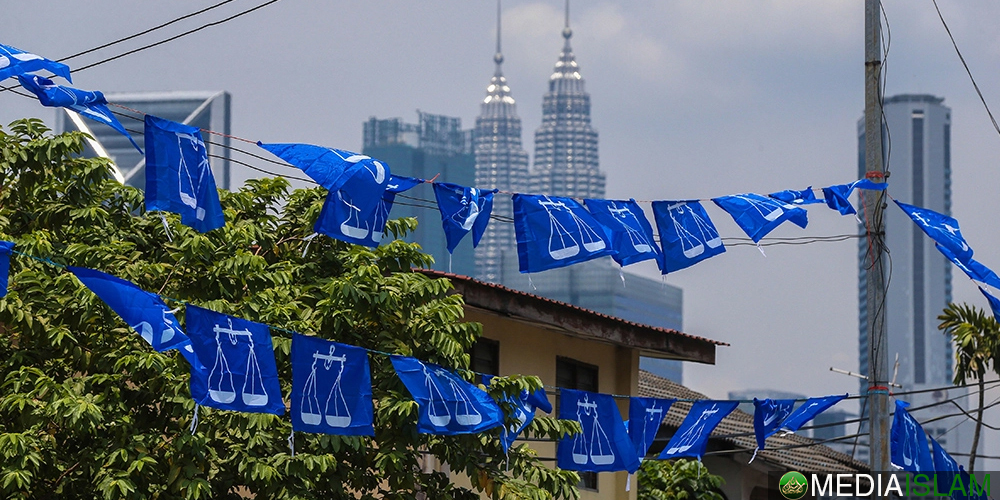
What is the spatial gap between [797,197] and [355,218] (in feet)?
17.3

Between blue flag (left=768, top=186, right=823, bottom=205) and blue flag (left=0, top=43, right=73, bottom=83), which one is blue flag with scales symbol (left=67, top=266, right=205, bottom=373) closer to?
blue flag (left=0, top=43, right=73, bottom=83)

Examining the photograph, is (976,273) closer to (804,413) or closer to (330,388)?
(804,413)

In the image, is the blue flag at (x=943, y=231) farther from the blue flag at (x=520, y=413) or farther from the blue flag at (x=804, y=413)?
the blue flag at (x=520, y=413)

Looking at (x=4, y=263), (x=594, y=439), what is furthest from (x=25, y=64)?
(x=594, y=439)

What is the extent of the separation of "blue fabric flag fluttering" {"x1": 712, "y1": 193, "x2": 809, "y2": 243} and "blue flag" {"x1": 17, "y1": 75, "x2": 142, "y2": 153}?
6.78 m

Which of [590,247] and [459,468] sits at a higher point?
[590,247]

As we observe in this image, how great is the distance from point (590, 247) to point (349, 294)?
2.41 meters

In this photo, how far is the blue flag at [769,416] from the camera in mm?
16641

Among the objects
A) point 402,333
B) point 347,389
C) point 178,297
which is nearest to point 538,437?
point 402,333

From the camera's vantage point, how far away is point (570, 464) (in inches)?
606

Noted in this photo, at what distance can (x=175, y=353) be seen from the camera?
531 inches

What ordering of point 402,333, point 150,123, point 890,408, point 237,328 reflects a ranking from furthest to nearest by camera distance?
point 890,408 → point 402,333 → point 237,328 → point 150,123

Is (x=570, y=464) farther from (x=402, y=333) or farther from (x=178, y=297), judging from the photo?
(x=178, y=297)

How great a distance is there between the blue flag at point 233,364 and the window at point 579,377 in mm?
9387
